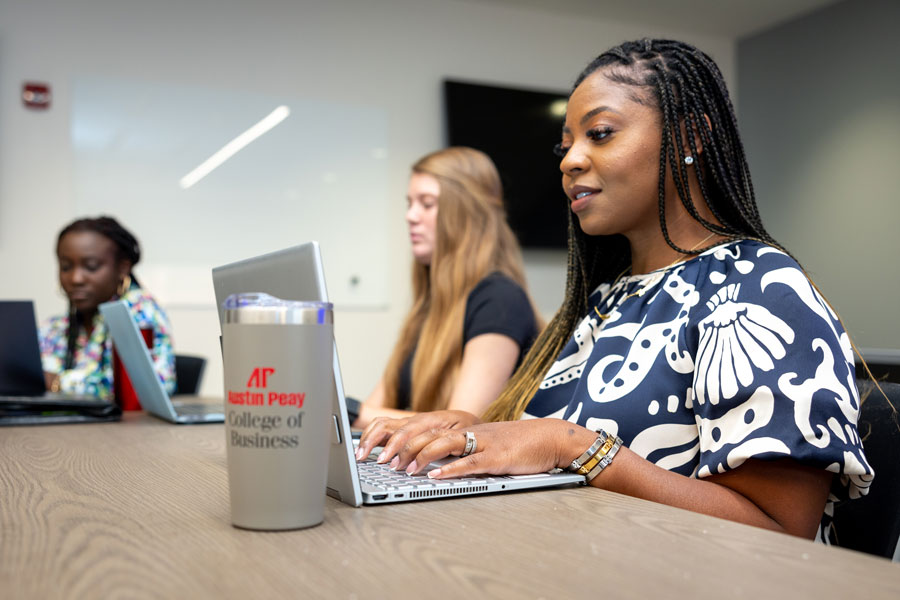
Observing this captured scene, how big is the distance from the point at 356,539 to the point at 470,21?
13.0ft

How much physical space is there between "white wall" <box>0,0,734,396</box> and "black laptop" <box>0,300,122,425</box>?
5.40 feet

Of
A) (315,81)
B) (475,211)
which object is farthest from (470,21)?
(475,211)

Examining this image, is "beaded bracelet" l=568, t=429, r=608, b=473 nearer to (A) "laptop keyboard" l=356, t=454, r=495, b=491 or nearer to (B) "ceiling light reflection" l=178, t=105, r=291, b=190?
(A) "laptop keyboard" l=356, t=454, r=495, b=491

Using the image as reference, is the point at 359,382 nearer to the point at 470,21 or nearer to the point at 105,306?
the point at 470,21

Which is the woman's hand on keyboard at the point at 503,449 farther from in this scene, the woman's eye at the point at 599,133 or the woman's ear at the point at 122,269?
the woman's ear at the point at 122,269

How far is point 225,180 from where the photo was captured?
12.1 feet

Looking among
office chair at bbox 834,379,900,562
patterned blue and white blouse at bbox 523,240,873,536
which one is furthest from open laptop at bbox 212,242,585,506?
office chair at bbox 834,379,900,562

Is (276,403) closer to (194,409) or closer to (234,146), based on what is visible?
(194,409)

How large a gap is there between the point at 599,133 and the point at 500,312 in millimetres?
775

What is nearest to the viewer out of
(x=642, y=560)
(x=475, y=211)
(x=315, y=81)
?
(x=642, y=560)

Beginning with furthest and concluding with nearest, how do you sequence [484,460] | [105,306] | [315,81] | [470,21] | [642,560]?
[470,21]
[315,81]
[105,306]
[484,460]
[642,560]

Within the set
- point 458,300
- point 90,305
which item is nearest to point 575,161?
point 458,300

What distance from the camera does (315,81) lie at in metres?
3.89

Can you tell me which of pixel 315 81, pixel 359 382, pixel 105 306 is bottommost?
pixel 359 382
